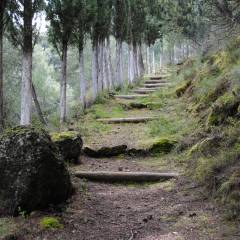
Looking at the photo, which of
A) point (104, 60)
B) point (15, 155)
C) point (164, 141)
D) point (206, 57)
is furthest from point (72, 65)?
point (15, 155)

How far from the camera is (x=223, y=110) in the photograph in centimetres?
1016

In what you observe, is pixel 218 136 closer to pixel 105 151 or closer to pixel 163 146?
pixel 163 146

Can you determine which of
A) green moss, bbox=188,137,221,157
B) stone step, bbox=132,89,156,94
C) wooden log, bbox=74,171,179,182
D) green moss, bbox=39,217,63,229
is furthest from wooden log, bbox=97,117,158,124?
green moss, bbox=39,217,63,229

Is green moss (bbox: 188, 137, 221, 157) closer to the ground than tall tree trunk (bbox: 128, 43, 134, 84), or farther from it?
closer to the ground

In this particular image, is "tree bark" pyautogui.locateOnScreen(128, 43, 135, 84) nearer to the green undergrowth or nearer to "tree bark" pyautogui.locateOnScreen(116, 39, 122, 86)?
"tree bark" pyautogui.locateOnScreen(116, 39, 122, 86)

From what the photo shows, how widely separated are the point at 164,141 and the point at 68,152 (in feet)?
8.56

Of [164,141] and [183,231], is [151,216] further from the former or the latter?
[164,141]

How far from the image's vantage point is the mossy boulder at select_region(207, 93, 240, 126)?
9.85 m

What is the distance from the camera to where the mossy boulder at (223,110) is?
985 centimetres

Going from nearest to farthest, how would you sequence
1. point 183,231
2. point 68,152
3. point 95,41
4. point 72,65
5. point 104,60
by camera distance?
point 183,231, point 68,152, point 95,41, point 104,60, point 72,65

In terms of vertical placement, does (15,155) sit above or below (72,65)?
below

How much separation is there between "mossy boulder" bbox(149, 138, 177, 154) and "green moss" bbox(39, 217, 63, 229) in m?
5.16

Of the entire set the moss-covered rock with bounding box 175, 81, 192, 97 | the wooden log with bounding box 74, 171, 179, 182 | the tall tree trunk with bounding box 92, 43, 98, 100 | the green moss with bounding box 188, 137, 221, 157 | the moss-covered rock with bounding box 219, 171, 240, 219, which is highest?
the tall tree trunk with bounding box 92, 43, 98, 100

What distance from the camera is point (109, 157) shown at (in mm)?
11281
